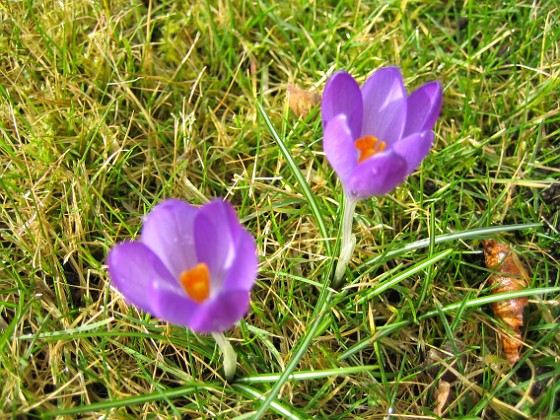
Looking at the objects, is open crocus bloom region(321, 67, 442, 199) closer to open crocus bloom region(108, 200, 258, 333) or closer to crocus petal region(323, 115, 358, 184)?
crocus petal region(323, 115, 358, 184)

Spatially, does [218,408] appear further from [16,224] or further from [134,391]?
[16,224]

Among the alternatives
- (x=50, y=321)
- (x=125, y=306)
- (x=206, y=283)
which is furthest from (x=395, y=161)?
(x=50, y=321)

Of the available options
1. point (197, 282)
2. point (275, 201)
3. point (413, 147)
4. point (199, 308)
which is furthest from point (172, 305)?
point (275, 201)

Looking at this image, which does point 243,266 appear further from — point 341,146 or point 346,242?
point 346,242

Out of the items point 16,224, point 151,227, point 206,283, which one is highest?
point 151,227

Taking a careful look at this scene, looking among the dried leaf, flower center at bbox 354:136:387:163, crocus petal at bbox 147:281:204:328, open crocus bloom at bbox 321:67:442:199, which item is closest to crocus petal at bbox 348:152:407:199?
open crocus bloom at bbox 321:67:442:199

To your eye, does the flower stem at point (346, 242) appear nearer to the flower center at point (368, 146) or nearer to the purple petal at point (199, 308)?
the flower center at point (368, 146)
